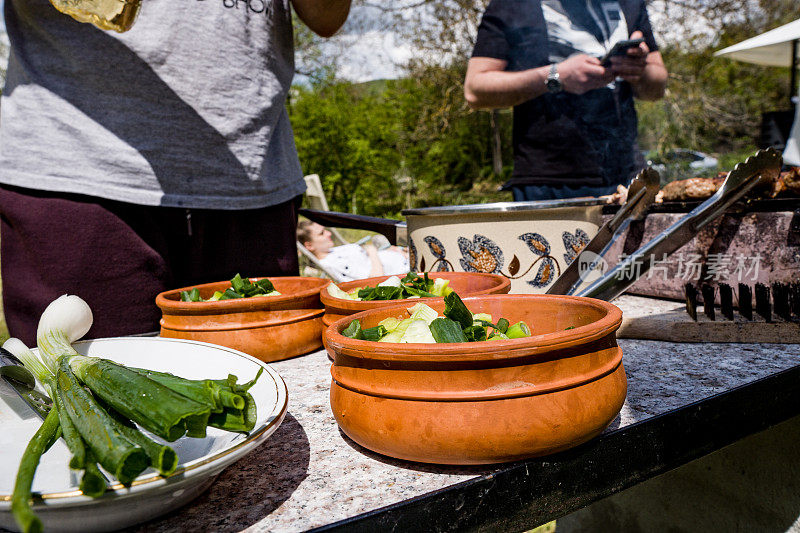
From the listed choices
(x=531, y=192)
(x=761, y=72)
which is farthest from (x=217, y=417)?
(x=761, y=72)

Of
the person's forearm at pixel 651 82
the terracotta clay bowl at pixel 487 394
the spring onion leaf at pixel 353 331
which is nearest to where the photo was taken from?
the terracotta clay bowl at pixel 487 394

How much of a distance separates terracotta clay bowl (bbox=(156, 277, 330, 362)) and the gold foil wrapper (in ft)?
1.58

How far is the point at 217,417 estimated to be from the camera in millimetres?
502

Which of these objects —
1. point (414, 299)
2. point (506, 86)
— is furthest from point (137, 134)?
point (506, 86)

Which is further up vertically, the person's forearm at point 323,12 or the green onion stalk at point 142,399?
the person's forearm at point 323,12

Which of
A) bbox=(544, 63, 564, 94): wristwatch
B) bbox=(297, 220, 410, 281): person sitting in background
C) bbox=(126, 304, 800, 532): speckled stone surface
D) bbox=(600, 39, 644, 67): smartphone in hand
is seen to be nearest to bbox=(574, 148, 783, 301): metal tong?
bbox=(126, 304, 800, 532): speckled stone surface

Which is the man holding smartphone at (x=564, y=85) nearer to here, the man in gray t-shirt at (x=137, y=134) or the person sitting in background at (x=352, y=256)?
the man in gray t-shirt at (x=137, y=134)

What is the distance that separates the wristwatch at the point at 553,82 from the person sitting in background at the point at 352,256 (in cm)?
186

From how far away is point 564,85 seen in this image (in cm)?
206

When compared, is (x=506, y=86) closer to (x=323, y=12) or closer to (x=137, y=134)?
(x=323, y=12)

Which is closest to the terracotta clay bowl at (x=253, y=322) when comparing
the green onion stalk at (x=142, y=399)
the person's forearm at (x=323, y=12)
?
the green onion stalk at (x=142, y=399)

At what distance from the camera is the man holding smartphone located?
2.09 meters

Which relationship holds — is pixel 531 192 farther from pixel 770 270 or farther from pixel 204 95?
pixel 204 95

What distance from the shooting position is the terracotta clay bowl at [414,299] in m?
0.89
